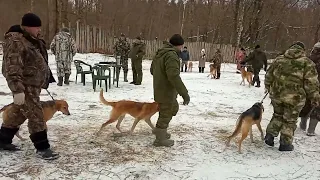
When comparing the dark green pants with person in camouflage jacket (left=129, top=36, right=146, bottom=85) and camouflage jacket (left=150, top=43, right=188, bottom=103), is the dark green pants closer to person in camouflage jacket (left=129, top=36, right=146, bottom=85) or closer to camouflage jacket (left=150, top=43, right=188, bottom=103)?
person in camouflage jacket (left=129, top=36, right=146, bottom=85)

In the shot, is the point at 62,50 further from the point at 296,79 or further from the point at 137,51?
the point at 296,79

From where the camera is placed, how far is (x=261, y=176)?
4230 mm

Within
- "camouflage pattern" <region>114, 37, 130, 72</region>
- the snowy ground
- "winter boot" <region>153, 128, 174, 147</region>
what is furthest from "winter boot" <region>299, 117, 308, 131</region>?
"camouflage pattern" <region>114, 37, 130, 72</region>

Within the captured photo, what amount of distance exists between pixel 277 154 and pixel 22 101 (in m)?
3.92

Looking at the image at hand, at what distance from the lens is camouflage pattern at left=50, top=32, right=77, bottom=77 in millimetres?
9766

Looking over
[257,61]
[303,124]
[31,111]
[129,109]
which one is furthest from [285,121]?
[257,61]

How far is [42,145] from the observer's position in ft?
14.0

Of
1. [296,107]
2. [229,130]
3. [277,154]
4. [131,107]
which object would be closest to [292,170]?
[277,154]

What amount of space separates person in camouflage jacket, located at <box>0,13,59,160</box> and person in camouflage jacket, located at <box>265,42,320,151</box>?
357 cm

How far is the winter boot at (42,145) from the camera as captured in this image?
4199 mm

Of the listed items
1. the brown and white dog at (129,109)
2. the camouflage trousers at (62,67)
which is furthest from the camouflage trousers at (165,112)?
the camouflage trousers at (62,67)

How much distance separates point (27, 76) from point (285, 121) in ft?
13.1

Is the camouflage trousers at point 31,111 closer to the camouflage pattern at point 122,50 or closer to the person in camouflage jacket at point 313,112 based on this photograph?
the person in camouflage jacket at point 313,112

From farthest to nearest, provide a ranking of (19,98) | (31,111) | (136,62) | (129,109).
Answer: (136,62) → (129,109) → (31,111) → (19,98)
